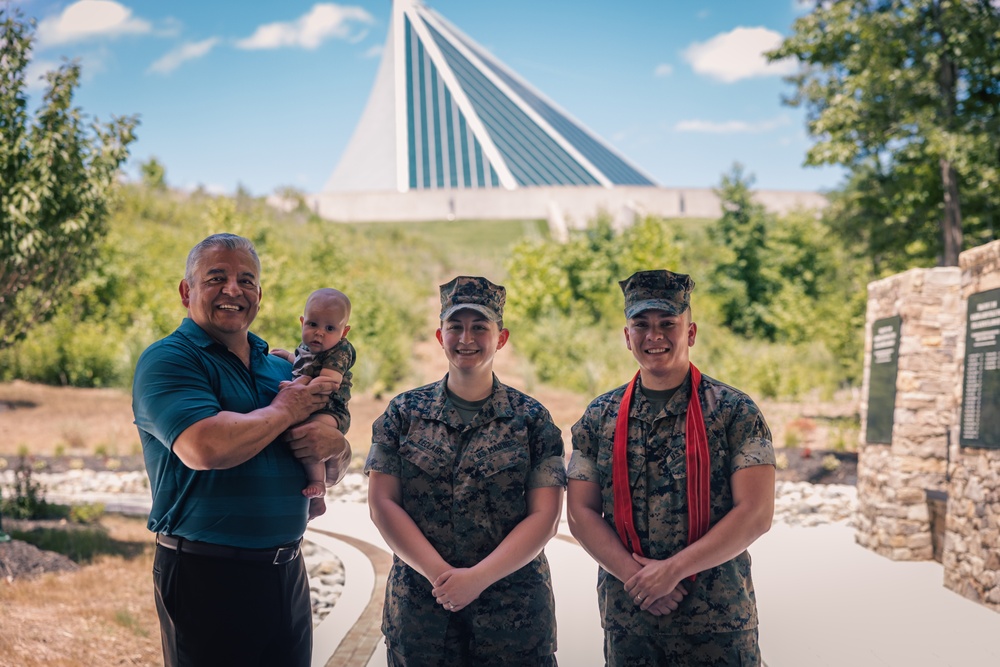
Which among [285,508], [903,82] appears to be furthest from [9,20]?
[903,82]

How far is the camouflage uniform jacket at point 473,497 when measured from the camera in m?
2.58

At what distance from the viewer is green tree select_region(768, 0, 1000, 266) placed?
11.9m

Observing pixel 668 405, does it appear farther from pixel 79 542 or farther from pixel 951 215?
pixel 951 215

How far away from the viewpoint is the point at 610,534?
8.52 feet

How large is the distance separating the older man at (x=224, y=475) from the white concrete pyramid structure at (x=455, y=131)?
40.4 m

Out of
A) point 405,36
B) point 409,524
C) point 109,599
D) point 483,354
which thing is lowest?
point 109,599

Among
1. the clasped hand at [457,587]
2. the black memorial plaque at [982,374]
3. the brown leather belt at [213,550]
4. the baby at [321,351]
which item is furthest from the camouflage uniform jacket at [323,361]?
the black memorial plaque at [982,374]

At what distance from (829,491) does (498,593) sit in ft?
29.5

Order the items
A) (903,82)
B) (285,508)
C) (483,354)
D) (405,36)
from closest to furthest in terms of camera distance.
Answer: (285,508), (483,354), (903,82), (405,36)

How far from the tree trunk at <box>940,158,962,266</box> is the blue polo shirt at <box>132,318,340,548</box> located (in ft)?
40.6

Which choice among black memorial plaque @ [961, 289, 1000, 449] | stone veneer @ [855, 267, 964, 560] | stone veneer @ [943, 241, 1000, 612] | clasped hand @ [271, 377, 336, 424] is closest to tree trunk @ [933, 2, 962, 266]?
stone veneer @ [855, 267, 964, 560]

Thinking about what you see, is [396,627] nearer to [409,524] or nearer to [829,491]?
[409,524]

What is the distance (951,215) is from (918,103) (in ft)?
5.95

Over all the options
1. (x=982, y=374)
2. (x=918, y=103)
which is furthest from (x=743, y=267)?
(x=982, y=374)
